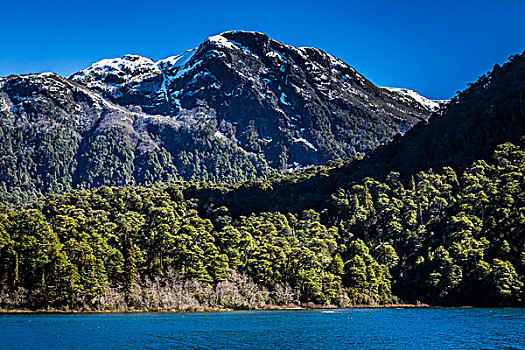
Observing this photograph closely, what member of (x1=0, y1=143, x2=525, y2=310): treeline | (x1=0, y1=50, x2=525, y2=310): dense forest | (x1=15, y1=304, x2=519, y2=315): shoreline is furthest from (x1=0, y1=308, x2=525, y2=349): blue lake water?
(x1=0, y1=143, x2=525, y2=310): treeline

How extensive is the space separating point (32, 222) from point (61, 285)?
79.5ft

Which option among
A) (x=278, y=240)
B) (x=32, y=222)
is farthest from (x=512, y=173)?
(x=32, y=222)

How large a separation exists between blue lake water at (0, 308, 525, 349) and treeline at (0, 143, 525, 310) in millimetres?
17480

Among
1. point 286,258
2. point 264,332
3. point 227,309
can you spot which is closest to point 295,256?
point 286,258

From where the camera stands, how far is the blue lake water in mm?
61062

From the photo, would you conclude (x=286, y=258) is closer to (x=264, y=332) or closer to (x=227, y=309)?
(x=227, y=309)

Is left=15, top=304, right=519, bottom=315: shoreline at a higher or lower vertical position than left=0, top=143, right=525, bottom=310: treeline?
lower

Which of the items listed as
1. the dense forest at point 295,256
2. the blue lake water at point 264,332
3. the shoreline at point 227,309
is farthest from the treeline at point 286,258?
the blue lake water at point 264,332

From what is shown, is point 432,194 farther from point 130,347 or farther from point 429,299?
point 130,347

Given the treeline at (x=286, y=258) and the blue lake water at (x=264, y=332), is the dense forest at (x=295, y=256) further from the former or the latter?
the blue lake water at (x=264, y=332)

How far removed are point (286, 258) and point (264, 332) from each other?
205ft

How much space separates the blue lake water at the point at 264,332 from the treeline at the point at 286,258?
17.5m

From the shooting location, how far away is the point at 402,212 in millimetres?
170875

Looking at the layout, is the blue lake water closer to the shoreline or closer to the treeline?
the shoreline
